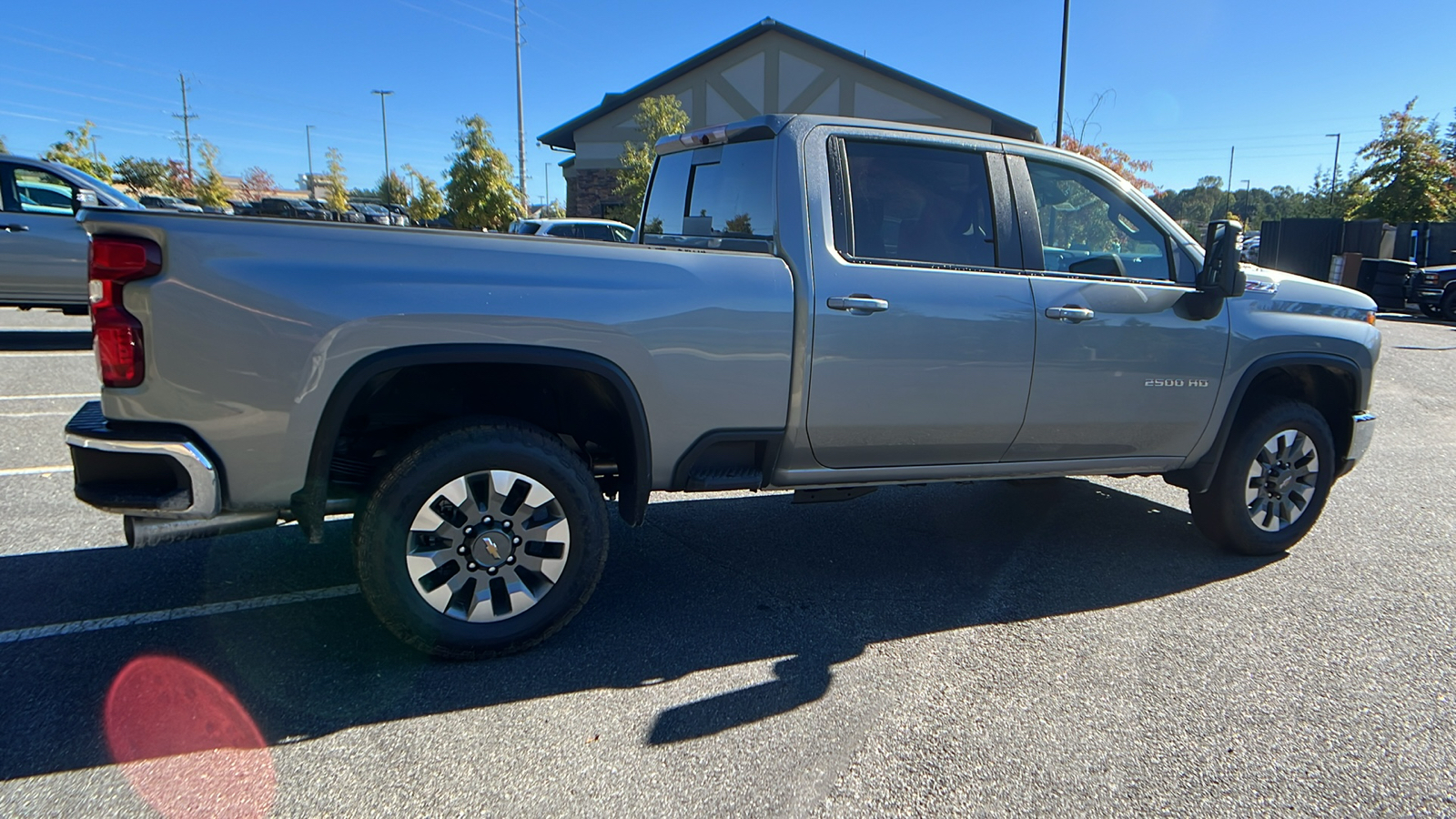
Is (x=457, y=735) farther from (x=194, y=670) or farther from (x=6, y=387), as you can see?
(x=6, y=387)

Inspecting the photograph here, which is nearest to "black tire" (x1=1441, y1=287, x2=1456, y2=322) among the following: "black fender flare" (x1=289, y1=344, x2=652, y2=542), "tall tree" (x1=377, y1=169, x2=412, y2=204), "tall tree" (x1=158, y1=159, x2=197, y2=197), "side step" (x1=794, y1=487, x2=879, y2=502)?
"side step" (x1=794, y1=487, x2=879, y2=502)

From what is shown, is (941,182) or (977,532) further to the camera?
(977,532)

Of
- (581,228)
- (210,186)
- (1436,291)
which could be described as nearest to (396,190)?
(210,186)

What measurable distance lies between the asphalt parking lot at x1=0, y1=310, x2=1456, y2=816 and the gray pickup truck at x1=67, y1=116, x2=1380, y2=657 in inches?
15.8

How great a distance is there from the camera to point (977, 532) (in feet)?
16.7

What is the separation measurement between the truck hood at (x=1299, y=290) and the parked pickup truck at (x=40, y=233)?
1093cm

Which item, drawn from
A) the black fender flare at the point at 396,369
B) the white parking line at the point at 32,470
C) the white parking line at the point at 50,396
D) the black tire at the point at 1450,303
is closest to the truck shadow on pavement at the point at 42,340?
the white parking line at the point at 50,396

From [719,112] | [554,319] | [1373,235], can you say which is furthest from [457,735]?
[1373,235]

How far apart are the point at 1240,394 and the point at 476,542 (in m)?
3.71

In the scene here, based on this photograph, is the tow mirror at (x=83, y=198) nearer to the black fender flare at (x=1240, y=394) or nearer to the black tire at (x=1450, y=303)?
the black fender flare at (x=1240, y=394)

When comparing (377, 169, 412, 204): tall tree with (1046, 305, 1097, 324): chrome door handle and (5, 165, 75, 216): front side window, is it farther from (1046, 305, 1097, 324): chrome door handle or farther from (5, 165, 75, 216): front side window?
(1046, 305, 1097, 324): chrome door handle

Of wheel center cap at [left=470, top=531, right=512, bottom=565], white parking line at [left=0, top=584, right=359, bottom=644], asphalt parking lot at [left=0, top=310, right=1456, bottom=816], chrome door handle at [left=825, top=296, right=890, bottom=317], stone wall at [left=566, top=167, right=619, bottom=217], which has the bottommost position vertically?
asphalt parking lot at [left=0, top=310, right=1456, bottom=816]

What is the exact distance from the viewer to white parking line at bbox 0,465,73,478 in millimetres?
5457

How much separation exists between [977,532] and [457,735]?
10.4 ft
